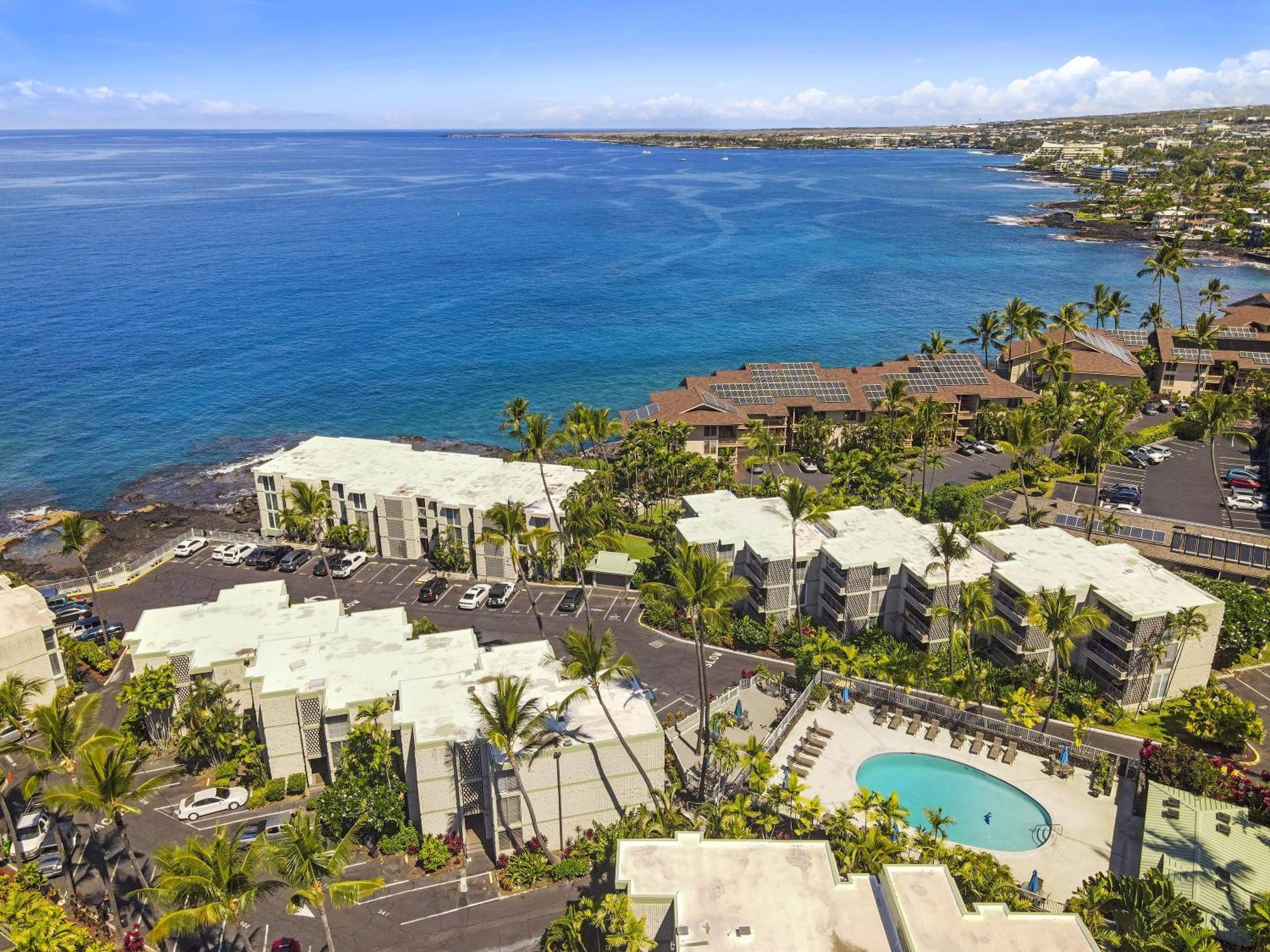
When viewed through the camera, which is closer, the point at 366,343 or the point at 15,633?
the point at 15,633

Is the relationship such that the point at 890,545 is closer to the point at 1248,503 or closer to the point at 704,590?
the point at 704,590

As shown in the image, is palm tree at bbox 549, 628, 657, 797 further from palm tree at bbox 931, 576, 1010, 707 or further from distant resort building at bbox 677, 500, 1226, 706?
palm tree at bbox 931, 576, 1010, 707

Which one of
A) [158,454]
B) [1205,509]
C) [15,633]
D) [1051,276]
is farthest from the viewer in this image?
[1051,276]

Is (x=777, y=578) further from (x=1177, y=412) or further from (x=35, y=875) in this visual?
(x=1177, y=412)

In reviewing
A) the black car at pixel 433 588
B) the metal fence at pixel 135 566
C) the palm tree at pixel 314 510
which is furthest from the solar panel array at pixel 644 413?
the metal fence at pixel 135 566

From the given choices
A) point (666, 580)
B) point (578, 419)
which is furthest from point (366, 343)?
point (666, 580)

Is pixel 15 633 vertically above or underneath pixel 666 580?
above

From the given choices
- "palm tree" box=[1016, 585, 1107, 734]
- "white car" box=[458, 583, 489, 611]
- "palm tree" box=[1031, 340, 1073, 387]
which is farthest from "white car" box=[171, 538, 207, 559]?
"palm tree" box=[1031, 340, 1073, 387]
